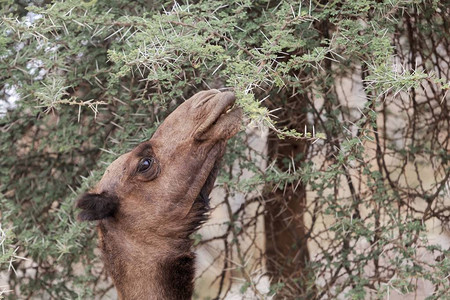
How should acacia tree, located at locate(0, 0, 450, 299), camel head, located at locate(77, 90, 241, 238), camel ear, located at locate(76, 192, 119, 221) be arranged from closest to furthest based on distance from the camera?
camel ear, located at locate(76, 192, 119, 221) < camel head, located at locate(77, 90, 241, 238) < acacia tree, located at locate(0, 0, 450, 299)

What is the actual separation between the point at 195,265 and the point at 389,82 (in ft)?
4.14

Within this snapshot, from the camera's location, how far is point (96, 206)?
366cm

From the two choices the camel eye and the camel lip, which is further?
the camel eye

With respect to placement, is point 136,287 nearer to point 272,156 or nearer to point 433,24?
point 272,156

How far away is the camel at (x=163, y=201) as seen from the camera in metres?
3.71

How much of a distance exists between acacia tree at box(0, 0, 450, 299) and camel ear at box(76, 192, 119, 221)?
38 centimetres

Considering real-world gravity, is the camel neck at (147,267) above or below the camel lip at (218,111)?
below

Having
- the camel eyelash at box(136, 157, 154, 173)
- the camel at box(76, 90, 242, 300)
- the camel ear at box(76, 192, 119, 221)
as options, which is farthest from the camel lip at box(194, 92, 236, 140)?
the camel ear at box(76, 192, 119, 221)

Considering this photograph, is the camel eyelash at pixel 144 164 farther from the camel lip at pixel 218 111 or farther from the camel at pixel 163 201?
the camel lip at pixel 218 111

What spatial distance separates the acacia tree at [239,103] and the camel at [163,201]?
24cm

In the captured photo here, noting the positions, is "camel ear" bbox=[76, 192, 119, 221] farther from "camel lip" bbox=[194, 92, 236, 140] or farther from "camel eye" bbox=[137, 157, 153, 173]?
"camel lip" bbox=[194, 92, 236, 140]

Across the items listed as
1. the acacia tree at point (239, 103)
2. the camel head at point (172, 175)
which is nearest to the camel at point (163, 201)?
the camel head at point (172, 175)

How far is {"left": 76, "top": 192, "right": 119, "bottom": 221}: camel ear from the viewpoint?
143 inches

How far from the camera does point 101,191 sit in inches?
151
